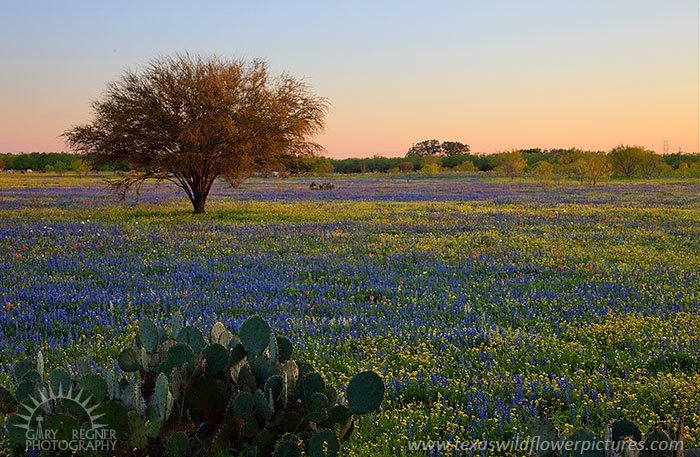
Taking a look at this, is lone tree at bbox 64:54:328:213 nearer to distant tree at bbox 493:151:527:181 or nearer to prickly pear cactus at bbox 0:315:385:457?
prickly pear cactus at bbox 0:315:385:457

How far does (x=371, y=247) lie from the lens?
43.7 ft

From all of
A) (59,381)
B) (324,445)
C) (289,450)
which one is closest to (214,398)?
(289,450)

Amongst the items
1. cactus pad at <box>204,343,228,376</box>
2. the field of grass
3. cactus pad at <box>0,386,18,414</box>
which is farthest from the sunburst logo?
the field of grass

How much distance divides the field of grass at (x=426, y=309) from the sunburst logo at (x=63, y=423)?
5.78ft

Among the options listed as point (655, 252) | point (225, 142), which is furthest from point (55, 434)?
point (225, 142)

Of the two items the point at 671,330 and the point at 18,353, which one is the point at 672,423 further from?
the point at 18,353

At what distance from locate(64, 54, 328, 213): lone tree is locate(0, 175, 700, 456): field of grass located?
710 centimetres

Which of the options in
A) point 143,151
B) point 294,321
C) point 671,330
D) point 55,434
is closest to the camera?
point 55,434

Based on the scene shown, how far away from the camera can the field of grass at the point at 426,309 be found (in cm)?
441

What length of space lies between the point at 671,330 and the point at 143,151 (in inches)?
841

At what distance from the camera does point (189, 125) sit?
21.5m

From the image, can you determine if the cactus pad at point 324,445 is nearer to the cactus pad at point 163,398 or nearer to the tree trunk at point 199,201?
the cactus pad at point 163,398

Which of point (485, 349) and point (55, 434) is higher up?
point (55, 434)

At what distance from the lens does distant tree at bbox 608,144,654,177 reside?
84750mm
